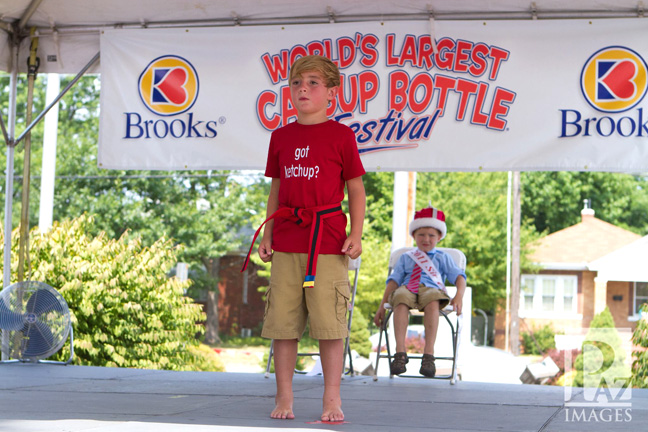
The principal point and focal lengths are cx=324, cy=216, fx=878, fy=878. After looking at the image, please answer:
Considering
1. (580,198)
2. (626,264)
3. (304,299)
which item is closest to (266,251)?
(304,299)

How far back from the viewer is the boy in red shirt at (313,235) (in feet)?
12.7

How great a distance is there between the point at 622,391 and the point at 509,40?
2706 millimetres

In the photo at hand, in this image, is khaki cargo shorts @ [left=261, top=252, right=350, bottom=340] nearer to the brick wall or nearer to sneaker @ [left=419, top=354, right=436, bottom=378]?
sneaker @ [left=419, top=354, right=436, bottom=378]

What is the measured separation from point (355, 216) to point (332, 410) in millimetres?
867

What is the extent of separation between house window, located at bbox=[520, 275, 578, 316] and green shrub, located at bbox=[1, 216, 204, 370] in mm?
21891

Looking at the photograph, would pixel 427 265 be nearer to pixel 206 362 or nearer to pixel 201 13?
pixel 201 13

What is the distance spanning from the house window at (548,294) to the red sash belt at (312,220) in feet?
96.6

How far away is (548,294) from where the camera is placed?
106ft

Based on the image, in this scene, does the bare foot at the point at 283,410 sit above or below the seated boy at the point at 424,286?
below

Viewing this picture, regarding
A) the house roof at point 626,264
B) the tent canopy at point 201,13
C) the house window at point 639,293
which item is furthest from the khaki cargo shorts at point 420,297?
the house window at point 639,293

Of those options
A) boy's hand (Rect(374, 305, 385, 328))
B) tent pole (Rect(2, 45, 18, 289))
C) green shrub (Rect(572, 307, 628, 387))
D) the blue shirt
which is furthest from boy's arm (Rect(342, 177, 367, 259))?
green shrub (Rect(572, 307, 628, 387))

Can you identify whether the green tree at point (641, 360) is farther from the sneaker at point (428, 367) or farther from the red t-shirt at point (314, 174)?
the red t-shirt at point (314, 174)

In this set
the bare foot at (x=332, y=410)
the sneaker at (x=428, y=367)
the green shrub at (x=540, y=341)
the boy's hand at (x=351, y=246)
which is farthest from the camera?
the green shrub at (x=540, y=341)

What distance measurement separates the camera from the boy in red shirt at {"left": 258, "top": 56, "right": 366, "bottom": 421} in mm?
3879
